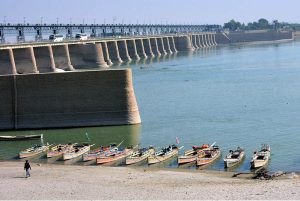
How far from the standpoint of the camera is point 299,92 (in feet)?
221

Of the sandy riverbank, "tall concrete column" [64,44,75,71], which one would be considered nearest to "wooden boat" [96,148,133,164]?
the sandy riverbank

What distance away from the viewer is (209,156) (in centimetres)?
3456

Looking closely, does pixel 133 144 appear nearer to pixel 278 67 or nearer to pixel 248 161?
pixel 248 161

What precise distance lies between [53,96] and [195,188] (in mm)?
20477

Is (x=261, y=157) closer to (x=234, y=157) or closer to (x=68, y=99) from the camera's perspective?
(x=234, y=157)

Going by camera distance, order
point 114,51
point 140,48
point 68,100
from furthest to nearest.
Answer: point 140,48 < point 114,51 < point 68,100

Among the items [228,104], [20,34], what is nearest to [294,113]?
[228,104]

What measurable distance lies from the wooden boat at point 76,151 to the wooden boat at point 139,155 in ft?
12.2

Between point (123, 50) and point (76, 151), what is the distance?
102637mm

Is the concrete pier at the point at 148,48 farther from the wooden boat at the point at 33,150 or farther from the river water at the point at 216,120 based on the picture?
the wooden boat at the point at 33,150

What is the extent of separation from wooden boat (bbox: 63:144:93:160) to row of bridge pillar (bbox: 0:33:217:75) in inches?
1633

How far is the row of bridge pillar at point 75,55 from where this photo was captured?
8369 centimetres

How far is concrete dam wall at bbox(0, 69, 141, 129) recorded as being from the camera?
145ft

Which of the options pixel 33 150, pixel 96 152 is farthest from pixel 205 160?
pixel 33 150
